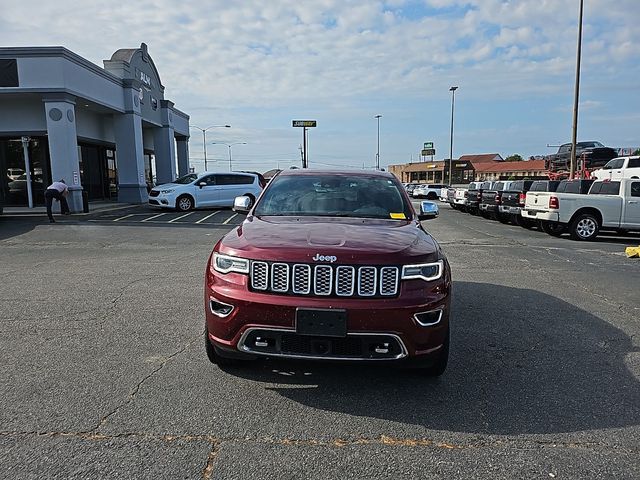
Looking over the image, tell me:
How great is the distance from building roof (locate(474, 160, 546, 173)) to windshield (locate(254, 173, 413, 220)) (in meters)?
84.4

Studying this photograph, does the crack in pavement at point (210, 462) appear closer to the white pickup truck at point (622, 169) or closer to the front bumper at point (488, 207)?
the front bumper at point (488, 207)

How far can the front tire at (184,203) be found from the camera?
21375mm

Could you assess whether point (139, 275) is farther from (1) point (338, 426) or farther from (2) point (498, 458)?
(2) point (498, 458)

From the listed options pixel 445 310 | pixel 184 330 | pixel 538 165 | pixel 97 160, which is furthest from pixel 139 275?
pixel 538 165

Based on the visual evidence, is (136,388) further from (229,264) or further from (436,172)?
(436,172)

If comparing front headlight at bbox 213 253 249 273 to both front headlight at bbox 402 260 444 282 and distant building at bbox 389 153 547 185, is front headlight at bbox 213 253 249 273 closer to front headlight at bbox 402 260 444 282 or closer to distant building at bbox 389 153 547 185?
front headlight at bbox 402 260 444 282

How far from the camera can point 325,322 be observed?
332 centimetres

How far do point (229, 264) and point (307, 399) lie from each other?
1130 mm

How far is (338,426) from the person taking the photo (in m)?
3.23

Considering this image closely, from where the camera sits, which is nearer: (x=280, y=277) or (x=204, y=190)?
(x=280, y=277)

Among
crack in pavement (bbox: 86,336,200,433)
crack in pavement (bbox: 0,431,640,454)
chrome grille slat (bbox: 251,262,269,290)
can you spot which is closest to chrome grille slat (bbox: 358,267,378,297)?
chrome grille slat (bbox: 251,262,269,290)

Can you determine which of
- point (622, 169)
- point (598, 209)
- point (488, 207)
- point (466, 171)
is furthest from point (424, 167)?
point (598, 209)

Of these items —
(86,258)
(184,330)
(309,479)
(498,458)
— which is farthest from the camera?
(86,258)

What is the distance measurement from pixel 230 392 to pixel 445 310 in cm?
168
